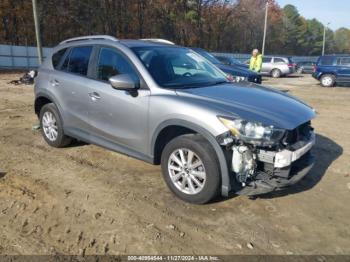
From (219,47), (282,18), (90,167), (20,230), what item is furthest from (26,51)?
(282,18)

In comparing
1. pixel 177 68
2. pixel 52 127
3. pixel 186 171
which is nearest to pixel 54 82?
pixel 52 127

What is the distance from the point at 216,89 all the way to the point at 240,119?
0.92 m

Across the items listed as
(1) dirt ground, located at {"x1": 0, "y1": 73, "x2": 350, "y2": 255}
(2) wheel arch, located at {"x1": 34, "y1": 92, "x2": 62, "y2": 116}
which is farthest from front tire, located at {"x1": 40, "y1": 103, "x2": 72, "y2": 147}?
(1) dirt ground, located at {"x1": 0, "y1": 73, "x2": 350, "y2": 255}

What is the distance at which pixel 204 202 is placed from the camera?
4059 mm

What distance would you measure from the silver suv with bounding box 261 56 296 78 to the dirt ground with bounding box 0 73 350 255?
21599 mm

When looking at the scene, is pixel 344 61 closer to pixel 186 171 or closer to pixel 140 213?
pixel 186 171

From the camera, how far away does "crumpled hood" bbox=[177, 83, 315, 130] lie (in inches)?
151

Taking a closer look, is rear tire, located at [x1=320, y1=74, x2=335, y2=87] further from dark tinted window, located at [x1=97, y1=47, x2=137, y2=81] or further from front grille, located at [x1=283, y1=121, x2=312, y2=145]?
dark tinted window, located at [x1=97, y1=47, x2=137, y2=81]

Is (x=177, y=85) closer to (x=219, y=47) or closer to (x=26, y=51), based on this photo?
(x=26, y=51)

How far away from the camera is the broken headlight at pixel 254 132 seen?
145 inches

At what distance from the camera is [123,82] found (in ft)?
14.1

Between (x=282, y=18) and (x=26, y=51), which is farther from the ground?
(x=282, y=18)

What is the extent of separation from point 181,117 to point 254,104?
32.9 inches

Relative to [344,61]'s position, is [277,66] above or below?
below
